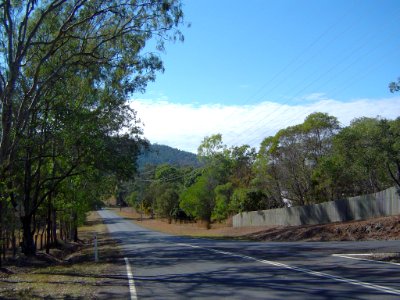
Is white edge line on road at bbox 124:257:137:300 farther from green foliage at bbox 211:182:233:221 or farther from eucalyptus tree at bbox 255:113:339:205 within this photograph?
green foliage at bbox 211:182:233:221

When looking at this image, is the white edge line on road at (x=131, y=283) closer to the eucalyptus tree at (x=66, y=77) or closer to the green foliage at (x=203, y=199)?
the eucalyptus tree at (x=66, y=77)

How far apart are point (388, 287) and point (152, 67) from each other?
14.1 meters

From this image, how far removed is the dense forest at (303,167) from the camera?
30609 millimetres

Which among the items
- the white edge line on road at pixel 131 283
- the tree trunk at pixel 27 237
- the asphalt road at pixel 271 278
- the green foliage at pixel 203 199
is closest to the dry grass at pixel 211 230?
the green foliage at pixel 203 199

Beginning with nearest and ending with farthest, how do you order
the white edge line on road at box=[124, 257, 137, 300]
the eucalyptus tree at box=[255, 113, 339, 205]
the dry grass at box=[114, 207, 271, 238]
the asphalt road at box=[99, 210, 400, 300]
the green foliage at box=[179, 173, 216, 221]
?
the asphalt road at box=[99, 210, 400, 300], the white edge line on road at box=[124, 257, 137, 300], the eucalyptus tree at box=[255, 113, 339, 205], the dry grass at box=[114, 207, 271, 238], the green foliage at box=[179, 173, 216, 221]

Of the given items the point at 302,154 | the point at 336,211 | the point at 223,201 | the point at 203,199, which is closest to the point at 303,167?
the point at 302,154

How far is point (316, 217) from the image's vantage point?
41.5 metres

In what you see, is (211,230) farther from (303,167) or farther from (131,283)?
(131,283)

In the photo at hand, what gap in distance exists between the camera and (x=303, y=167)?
147 ft

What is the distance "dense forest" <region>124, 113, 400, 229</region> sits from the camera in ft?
100

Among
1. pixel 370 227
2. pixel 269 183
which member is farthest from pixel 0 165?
pixel 269 183

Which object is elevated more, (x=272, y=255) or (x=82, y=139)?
(x=82, y=139)

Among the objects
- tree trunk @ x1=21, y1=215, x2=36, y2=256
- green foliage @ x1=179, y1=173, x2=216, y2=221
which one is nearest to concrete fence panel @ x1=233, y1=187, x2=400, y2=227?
green foliage @ x1=179, y1=173, x2=216, y2=221

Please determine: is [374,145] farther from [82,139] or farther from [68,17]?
[68,17]
